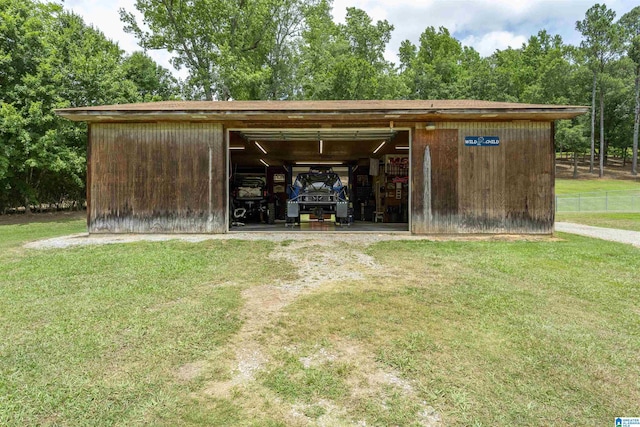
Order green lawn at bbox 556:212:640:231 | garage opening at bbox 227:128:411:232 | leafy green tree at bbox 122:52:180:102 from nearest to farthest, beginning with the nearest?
1. garage opening at bbox 227:128:411:232
2. green lawn at bbox 556:212:640:231
3. leafy green tree at bbox 122:52:180:102

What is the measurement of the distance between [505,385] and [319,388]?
4.20 feet

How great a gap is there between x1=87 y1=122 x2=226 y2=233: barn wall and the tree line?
697 centimetres

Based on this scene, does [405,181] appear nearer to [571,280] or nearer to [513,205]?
[513,205]

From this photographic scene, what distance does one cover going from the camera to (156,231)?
30.9 ft

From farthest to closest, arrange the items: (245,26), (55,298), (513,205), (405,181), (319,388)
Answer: (245,26), (405,181), (513,205), (55,298), (319,388)

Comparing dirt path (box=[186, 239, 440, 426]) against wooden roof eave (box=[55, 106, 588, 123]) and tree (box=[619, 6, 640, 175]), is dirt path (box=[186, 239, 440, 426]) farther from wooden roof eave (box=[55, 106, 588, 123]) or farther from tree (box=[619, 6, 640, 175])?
tree (box=[619, 6, 640, 175])

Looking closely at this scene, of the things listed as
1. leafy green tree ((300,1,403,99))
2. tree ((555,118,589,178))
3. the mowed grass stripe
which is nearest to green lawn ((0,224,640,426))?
the mowed grass stripe

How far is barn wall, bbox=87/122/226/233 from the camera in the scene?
9.33 m

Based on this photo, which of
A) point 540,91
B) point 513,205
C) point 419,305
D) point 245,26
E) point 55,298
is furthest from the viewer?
point 540,91

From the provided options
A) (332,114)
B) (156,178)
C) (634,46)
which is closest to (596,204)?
(332,114)

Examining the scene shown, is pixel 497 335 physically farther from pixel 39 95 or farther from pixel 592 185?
pixel 592 185

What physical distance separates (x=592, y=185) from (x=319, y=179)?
33650mm

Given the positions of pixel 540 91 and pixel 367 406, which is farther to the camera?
pixel 540 91

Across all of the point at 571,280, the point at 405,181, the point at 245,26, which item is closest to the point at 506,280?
the point at 571,280
